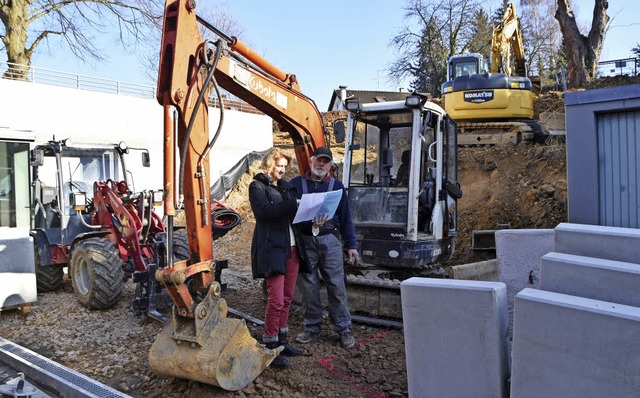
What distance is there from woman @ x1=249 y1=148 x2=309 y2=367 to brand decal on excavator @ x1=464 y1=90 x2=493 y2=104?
10.6 metres

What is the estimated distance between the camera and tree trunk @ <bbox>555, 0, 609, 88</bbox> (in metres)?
18.4

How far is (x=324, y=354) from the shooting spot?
4664 mm

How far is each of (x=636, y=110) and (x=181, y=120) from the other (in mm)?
3605

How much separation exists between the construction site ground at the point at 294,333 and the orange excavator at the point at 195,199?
0.23 metres

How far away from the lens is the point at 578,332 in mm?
2373

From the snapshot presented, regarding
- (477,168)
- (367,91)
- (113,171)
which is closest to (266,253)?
(113,171)

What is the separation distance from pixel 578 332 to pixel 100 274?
5.54 metres

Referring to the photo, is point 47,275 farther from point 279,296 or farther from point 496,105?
point 496,105

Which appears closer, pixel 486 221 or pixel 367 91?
pixel 486 221

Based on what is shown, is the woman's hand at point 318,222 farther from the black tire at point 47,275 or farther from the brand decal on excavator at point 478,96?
the brand decal on excavator at point 478,96

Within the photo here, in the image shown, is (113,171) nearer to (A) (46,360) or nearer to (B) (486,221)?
(A) (46,360)

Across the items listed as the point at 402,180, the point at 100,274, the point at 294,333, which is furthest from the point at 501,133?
the point at 100,274

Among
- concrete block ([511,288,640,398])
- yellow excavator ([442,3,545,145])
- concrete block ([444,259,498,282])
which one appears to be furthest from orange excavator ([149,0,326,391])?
yellow excavator ([442,3,545,145])

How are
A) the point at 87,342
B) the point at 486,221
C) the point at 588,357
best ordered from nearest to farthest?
1. the point at 588,357
2. the point at 87,342
3. the point at 486,221
